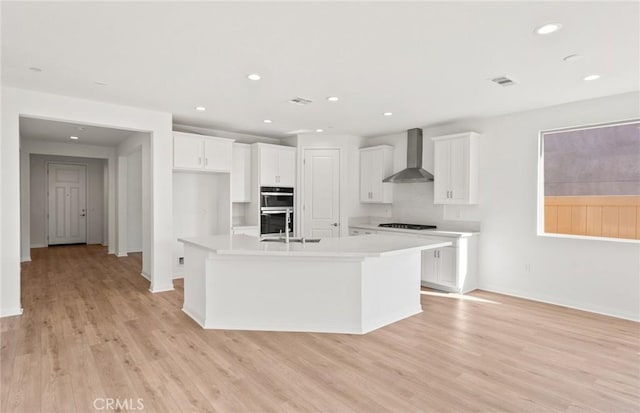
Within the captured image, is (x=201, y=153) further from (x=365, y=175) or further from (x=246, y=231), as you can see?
(x=365, y=175)

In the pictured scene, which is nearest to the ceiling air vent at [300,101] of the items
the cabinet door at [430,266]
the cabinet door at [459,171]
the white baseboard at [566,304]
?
the cabinet door at [459,171]

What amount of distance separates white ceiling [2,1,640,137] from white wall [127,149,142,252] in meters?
3.61

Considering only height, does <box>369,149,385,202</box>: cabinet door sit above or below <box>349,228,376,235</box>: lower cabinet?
above

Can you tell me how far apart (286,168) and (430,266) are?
3.06 meters

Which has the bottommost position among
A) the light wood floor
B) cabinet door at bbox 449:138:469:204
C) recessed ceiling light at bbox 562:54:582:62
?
the light wood floor

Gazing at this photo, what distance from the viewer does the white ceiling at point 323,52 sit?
2.28m

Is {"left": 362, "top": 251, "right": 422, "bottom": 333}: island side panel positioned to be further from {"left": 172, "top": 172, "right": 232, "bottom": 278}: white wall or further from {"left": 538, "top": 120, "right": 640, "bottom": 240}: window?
{"left": 172, "top": 172, "right": 232, "bottom": 278}: white wall

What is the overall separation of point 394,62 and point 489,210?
10.1 feet

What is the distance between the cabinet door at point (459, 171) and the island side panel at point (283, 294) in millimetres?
2562

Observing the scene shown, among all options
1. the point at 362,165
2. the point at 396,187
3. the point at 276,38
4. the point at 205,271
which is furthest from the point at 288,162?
the point at 276,38

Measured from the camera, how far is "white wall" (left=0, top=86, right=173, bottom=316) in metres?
3.87

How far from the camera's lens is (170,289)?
5.05 meters

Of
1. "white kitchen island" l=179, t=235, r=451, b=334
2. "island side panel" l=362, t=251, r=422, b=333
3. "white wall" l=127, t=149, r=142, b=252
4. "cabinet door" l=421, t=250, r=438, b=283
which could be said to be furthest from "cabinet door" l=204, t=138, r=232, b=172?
"cabinet door" l=421, t=250, r=438, b=283

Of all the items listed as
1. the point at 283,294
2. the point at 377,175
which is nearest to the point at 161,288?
the point at 283,294
